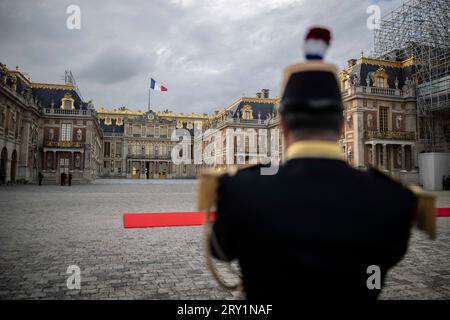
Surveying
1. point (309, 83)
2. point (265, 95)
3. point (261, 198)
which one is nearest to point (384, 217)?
point (261, 198)

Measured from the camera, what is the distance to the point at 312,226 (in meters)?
1.33

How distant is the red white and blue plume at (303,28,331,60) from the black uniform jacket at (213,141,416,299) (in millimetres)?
515

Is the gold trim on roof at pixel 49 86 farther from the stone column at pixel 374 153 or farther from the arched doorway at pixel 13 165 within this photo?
the stone column at pixel 374 153

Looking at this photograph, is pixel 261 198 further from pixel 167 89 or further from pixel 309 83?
pixel 167 89

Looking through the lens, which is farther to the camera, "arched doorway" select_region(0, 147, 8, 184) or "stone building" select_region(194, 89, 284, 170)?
"stone building" select_region(194, 89, 284, 170)

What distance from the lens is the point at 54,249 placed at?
5902 mm

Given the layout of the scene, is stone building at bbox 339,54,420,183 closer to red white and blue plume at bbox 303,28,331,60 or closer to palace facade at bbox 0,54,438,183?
palace facade at bbox 0,54,438,183

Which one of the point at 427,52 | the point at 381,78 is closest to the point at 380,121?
the point at 381,78

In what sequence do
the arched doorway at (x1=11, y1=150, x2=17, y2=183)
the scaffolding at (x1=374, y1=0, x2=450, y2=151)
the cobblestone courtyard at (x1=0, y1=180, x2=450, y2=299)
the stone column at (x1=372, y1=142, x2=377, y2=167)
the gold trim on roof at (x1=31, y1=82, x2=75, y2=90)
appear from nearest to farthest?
the cobblestone courtyard at (x1=0, y1=180, x2=450, y2=299), the scaffolding at (x1=374, y1=0, x2=450, y2=151), the stone column at (x1=372, y1=142, x2=377, y2=167), the arched doorway at (x1=11, y1=150, x2=17, y2=183), the gold trim on roof at (x1=31, y1=82, x2=75, y2=90)

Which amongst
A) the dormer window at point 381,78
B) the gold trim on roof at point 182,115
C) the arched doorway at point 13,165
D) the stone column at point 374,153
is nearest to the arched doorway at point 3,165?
the arched doorway at point 13,165

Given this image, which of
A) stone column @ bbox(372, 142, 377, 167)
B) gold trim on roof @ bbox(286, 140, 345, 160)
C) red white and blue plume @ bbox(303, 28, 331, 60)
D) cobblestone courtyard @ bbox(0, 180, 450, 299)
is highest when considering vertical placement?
stone column @ bbox(372, 142, 377, 167)

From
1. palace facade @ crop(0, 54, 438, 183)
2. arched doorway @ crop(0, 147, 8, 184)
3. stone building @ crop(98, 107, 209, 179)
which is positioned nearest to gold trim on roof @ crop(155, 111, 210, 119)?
stone building @ crop(98, 107, 209, 179)

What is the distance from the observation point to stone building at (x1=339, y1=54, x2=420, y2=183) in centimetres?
2989
